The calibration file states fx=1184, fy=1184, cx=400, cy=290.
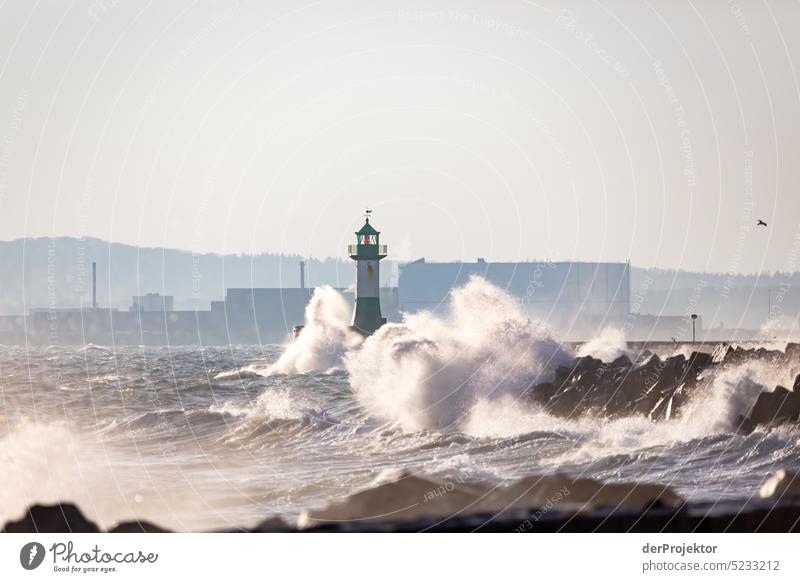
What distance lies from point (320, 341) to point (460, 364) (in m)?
27.5

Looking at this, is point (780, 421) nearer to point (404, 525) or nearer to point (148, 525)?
point (404, 525)

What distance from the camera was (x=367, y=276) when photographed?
53125 millimetres

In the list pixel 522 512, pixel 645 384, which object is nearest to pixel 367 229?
pixel 645 384

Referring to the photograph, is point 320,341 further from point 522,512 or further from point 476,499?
point 522,512

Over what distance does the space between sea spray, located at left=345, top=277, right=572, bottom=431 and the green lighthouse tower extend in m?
9.65

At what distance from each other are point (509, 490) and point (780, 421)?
8220mm

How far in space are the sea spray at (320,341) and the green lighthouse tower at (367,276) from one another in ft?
16.4

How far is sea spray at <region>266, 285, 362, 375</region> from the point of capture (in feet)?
201

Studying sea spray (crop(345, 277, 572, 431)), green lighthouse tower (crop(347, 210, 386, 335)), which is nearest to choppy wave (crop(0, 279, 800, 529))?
sea spray (crop(345, 277, 572, 431))

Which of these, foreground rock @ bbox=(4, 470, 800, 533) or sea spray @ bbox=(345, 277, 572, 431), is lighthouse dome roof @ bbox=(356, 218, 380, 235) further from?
foreground rock @ bbox=(4, 470, 800, 533)

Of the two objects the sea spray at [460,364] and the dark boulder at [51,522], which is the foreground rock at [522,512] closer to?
the dark boulder at [51,522]

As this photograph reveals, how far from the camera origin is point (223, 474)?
2356 cm

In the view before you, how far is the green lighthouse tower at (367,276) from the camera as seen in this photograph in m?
52.8

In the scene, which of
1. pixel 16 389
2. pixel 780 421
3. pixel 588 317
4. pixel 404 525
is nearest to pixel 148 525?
pixel 404 525
